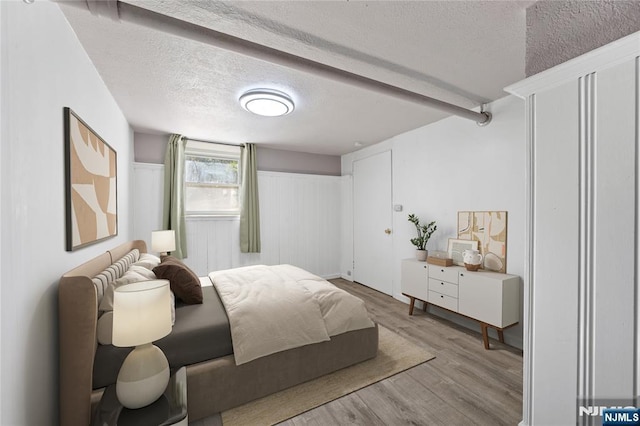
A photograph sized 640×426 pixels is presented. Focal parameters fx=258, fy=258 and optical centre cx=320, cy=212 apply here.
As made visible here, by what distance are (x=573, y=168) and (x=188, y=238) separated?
4.28m

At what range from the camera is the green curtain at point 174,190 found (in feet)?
12.2

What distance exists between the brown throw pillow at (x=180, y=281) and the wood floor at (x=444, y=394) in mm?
869

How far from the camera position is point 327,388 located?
1.98 metres

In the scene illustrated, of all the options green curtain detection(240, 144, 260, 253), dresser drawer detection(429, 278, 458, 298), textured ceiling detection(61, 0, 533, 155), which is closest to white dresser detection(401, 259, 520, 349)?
dresser drawer detection(429, 278, 458, 298)

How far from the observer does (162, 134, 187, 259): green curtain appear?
12.2ft

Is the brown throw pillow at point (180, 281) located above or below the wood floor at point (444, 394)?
above

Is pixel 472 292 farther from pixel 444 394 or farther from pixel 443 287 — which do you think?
pixel 444 394

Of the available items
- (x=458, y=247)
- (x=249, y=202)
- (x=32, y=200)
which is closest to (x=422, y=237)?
(x=458, y=247)

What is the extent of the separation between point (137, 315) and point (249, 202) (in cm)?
316

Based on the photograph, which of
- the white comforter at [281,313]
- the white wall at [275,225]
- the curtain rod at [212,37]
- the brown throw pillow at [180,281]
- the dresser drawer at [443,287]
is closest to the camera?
the curtain rod at [212,37]

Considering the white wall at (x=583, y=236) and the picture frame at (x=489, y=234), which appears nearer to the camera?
the white wall at (x=583, y=236)

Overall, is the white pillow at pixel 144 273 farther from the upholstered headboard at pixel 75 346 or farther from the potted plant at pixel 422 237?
the potted plant at pixel 422 237

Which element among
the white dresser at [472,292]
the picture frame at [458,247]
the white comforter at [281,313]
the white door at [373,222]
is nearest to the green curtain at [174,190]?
the white comforter at [281,313]

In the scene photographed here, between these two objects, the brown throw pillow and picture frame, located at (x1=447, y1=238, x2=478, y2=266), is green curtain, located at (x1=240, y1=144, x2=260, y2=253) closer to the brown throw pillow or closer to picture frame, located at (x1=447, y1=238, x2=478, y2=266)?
the brown throw pillow
